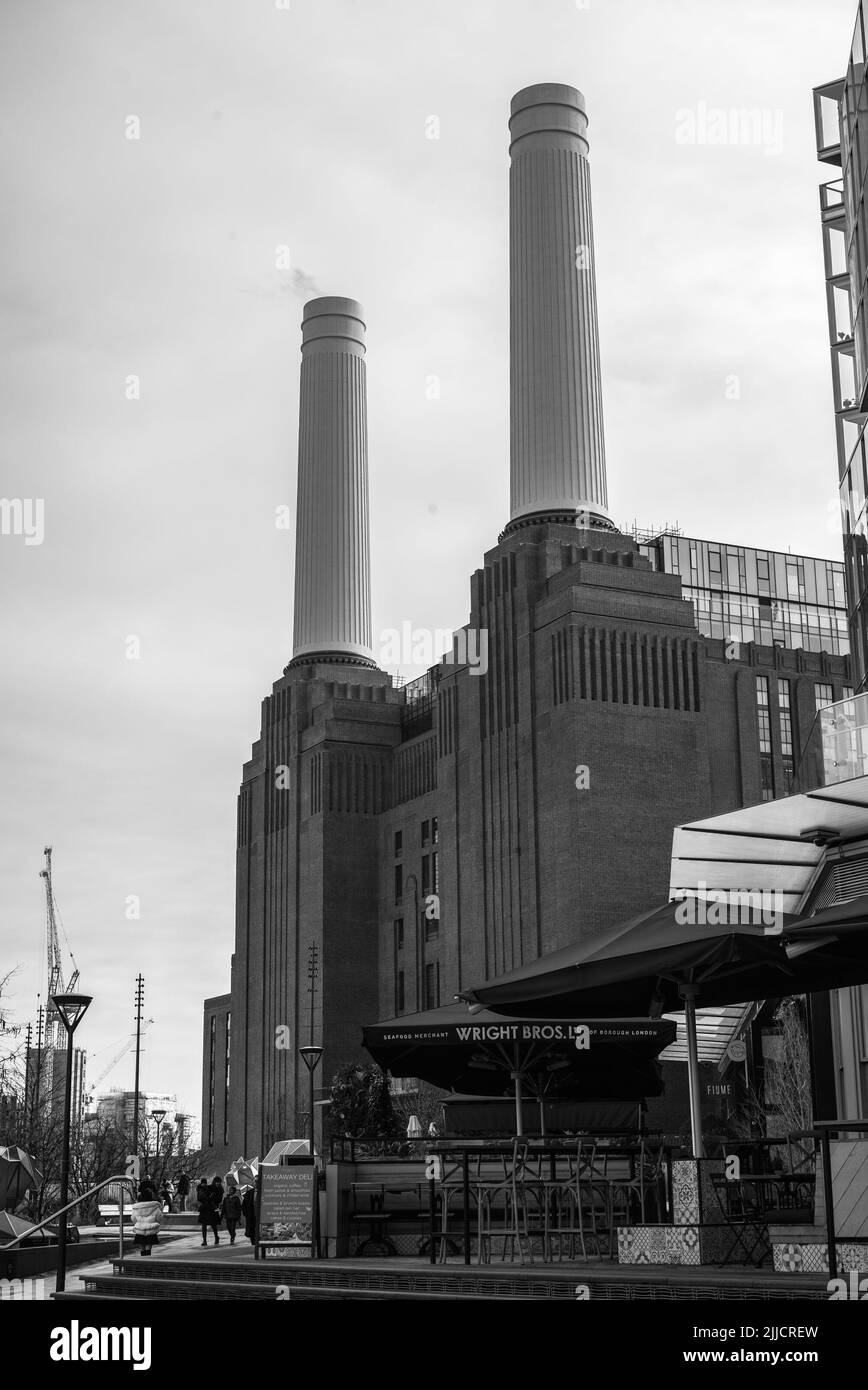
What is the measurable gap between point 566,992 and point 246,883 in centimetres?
8388

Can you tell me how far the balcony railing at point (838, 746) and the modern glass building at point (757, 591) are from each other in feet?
237

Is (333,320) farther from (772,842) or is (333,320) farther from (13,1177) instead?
(772,842)

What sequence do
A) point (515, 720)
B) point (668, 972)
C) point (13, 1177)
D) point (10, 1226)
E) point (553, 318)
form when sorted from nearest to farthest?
1. point (668, 972)
2. point (10, 1226)
3. point (13, 1177)
4. point (515, 720)
5. point (553, 318)

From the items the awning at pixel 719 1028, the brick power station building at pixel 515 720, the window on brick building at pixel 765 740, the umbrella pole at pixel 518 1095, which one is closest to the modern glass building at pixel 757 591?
the brick power station building at pixel 515 720

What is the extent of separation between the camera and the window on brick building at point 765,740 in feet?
242

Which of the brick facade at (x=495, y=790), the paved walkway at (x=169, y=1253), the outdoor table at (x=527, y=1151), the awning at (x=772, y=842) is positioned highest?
the brick facade at (x=495, y=790)

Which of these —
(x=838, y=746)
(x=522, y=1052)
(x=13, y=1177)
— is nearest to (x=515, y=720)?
(x=13, y=1177)

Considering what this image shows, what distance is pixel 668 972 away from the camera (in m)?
14.6

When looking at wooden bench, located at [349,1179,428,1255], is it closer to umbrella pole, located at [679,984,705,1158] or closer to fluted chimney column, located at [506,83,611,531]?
umbrella pole, located at [679,984,705,1158]

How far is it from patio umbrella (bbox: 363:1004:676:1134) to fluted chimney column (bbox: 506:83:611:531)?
182ft

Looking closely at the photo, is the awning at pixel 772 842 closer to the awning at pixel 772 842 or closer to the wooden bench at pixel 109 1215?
the awning at pixel 772 842

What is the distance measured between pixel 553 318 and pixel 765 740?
899 inches

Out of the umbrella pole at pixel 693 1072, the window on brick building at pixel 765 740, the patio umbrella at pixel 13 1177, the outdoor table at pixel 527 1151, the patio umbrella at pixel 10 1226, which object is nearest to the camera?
the umbrella pole at pixel 693 1072
